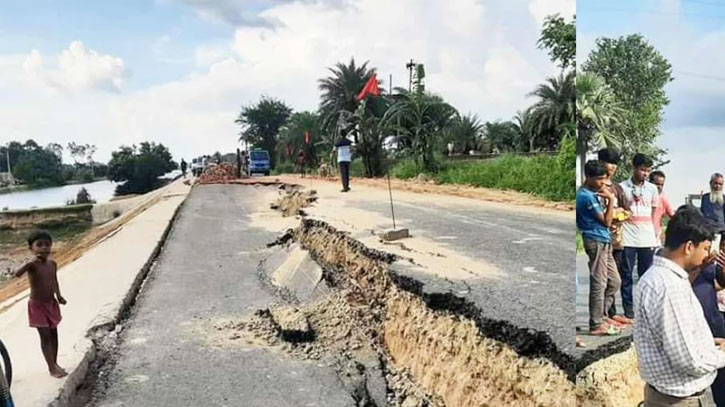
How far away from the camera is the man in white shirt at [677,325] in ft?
5.43

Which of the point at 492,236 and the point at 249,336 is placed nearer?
the point at 249,336

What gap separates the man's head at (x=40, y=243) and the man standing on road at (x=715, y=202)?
2.39 meters

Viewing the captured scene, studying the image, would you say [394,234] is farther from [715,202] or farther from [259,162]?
[259,162]

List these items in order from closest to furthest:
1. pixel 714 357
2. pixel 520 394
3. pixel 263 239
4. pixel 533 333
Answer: pixel 714 357, pixel 520 394, pixel 533 333, pixel 263 239

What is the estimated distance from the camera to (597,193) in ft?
6.31

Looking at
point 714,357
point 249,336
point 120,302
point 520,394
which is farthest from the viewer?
point 120,302

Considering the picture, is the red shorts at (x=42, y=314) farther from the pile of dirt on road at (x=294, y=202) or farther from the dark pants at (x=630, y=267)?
the pile of dirt on road at (x=294, y=202)

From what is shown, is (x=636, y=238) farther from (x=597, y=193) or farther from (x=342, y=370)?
(x=342, y=370)

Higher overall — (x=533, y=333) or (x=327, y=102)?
(x=327, y=102)

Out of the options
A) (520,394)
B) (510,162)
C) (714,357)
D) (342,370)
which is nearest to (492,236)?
(510,162)

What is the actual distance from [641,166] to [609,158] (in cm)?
9

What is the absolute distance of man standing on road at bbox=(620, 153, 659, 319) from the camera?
6.17 ft

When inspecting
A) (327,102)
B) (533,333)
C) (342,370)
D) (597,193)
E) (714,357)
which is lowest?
(342,370)

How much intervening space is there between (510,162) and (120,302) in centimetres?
311
